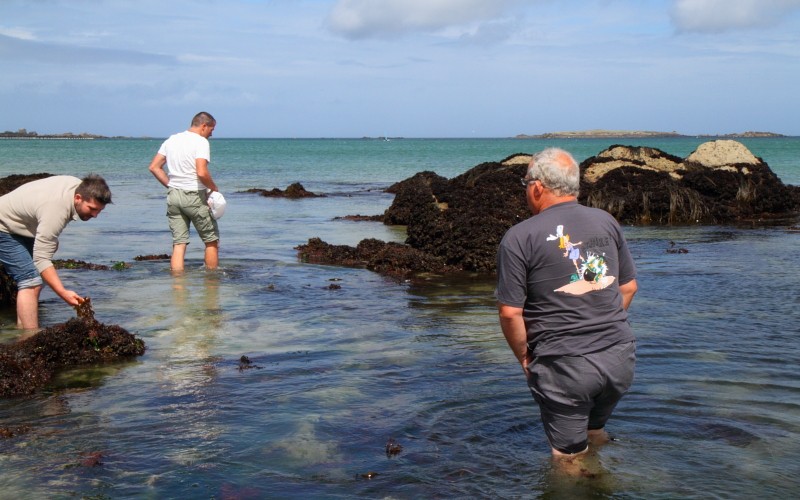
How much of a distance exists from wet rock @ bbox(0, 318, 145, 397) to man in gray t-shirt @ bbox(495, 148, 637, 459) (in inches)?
165

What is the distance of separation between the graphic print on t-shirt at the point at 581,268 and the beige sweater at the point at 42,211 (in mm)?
4675

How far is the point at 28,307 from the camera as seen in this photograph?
7.80 metres

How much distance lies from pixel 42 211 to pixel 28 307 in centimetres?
121

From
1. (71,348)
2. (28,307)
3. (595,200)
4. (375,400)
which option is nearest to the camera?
(375,400)

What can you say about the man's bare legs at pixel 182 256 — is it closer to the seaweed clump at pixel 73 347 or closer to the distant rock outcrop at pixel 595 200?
the distant rock outcrop at pixel 595 200

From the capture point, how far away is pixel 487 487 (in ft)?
15.3

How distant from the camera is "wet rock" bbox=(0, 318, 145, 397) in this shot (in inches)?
264

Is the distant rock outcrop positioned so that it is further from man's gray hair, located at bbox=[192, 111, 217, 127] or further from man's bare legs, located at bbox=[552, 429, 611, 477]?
man's bare legs, located at bbox=[552, 429, 611, 477]

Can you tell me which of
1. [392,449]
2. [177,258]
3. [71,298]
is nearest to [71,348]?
[71,298]

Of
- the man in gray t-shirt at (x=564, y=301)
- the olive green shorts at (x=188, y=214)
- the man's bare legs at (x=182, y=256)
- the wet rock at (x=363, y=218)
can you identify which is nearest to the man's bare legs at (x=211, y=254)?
the man's bare legs at (x=182, y=256)

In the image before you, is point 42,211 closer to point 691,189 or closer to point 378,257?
point 378,257

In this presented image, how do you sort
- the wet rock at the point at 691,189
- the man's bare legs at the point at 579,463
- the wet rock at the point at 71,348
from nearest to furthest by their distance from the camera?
1. the man's bare legs at the point at 579,463
2. the wet rock at the point at 71,348
3. the wet rock at the point at 691,189

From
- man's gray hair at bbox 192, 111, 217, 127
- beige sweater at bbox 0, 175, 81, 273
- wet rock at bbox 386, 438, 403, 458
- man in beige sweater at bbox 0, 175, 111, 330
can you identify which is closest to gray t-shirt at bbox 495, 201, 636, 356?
wet rock at bbox 386, 438, 403, 458

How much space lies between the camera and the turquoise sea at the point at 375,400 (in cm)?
472
